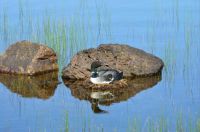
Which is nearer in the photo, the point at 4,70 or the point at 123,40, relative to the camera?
the point at 4,70

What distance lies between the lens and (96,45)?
12.3 m

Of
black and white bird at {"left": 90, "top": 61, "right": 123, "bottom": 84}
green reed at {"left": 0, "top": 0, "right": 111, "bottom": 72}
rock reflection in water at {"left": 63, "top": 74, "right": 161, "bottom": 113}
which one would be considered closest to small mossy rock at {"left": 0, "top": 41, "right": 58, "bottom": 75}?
green reed at {"left": 0, "top": 0, "right": 111, "bottom": 72}

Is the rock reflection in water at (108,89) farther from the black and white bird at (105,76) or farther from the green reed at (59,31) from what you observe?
the green reed at (59,31)

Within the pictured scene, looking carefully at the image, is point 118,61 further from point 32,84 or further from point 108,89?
point 32,84

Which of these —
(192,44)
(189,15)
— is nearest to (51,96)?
(192,44)

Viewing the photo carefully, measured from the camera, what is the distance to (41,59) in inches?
447

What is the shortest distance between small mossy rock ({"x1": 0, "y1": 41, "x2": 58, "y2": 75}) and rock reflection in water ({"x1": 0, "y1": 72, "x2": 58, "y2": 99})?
12cm

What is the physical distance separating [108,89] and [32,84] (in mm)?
1130

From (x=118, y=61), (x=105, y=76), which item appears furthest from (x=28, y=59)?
(x=105, y=76)

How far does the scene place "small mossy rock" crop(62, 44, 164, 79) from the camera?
35.7 ft

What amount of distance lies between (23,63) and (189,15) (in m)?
3.76

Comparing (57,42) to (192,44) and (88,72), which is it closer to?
(88,72)

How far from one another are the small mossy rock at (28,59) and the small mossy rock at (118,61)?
17.5 inches

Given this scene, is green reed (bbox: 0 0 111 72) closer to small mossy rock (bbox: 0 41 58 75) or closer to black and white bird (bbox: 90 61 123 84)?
small mossy rock (bbox: 0 41 58 75)
